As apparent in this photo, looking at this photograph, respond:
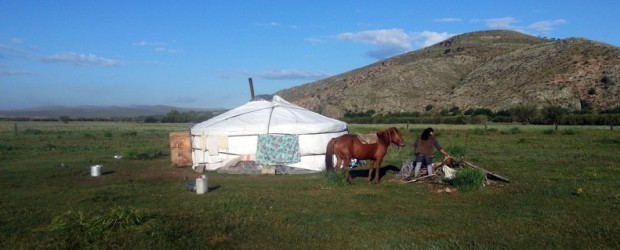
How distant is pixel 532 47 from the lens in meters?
63.7

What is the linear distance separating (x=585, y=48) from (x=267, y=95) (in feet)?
164

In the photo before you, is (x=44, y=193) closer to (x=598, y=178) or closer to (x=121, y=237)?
(x=121, y=237)

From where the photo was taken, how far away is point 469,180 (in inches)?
424

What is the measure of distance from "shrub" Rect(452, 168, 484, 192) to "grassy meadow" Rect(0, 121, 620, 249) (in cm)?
13

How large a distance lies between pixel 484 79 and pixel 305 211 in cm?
5504

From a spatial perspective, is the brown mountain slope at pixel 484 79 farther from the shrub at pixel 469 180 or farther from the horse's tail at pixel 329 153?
the shrub at pixel 469 180

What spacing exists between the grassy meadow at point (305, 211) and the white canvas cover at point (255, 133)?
0.94 metres

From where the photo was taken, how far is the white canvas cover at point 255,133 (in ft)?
51.0

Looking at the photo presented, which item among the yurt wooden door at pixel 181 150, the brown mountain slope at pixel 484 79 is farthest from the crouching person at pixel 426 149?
the brown mountain slope at pixel 484 79

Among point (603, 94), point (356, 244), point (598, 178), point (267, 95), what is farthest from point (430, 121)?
point (356, 244)

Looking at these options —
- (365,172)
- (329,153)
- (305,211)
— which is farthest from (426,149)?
(305,211)

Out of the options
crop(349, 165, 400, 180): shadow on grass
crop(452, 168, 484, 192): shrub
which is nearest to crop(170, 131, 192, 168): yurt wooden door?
crop(349, 165, 400, 180): shadow on grass

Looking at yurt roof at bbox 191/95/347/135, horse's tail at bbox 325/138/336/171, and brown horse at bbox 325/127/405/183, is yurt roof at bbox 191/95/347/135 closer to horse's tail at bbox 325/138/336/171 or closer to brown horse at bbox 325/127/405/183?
horse's tail at bbox 325/138/336/171

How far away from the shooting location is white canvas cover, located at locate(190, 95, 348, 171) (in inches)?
612
